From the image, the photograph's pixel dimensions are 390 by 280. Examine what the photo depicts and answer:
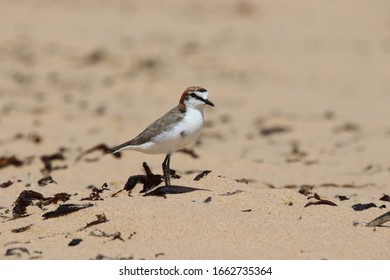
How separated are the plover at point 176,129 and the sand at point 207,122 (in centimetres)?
42

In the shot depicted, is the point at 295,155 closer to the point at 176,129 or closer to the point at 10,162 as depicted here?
the point at 10,162

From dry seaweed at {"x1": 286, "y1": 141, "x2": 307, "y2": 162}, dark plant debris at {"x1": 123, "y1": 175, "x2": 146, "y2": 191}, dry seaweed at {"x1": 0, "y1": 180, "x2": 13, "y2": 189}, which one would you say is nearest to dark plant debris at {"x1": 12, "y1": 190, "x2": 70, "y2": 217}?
dark plant debris at {"x1": 123, "y1": 175, "x2": 146, "y2": 191}

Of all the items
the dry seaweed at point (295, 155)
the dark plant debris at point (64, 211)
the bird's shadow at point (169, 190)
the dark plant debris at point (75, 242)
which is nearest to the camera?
the dark plant debris at point (75, 242)

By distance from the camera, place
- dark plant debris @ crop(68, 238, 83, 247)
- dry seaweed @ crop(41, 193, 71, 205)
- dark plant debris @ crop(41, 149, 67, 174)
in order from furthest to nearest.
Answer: dark plant debris @ crop(41, 149, 67, 174), dry seaweed @ crop(41, 193, 71, 205), dark plant debris @ crop(68, 238, 83, 247)

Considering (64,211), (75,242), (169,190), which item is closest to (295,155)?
(169,190)

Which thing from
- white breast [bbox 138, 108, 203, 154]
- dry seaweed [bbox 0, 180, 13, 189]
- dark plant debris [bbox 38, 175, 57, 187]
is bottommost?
dry seaweed [bbox 0, 180, 13, 189]

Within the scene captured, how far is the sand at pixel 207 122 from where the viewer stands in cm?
642

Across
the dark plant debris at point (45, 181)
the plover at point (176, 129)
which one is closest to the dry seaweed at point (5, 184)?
the dark plant debris at point (45, 181)

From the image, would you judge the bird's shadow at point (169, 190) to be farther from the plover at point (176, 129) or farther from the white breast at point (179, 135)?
the white breast at point (179, 135)

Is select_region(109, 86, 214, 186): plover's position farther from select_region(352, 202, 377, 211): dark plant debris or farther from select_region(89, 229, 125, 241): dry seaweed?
select_region(352, 202, 377, 211): dark plant debris

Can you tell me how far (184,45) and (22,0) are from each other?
5.85 m

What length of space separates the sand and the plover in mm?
415

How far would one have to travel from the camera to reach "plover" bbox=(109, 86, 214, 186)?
24.3 ft

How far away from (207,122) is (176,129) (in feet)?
21.9
